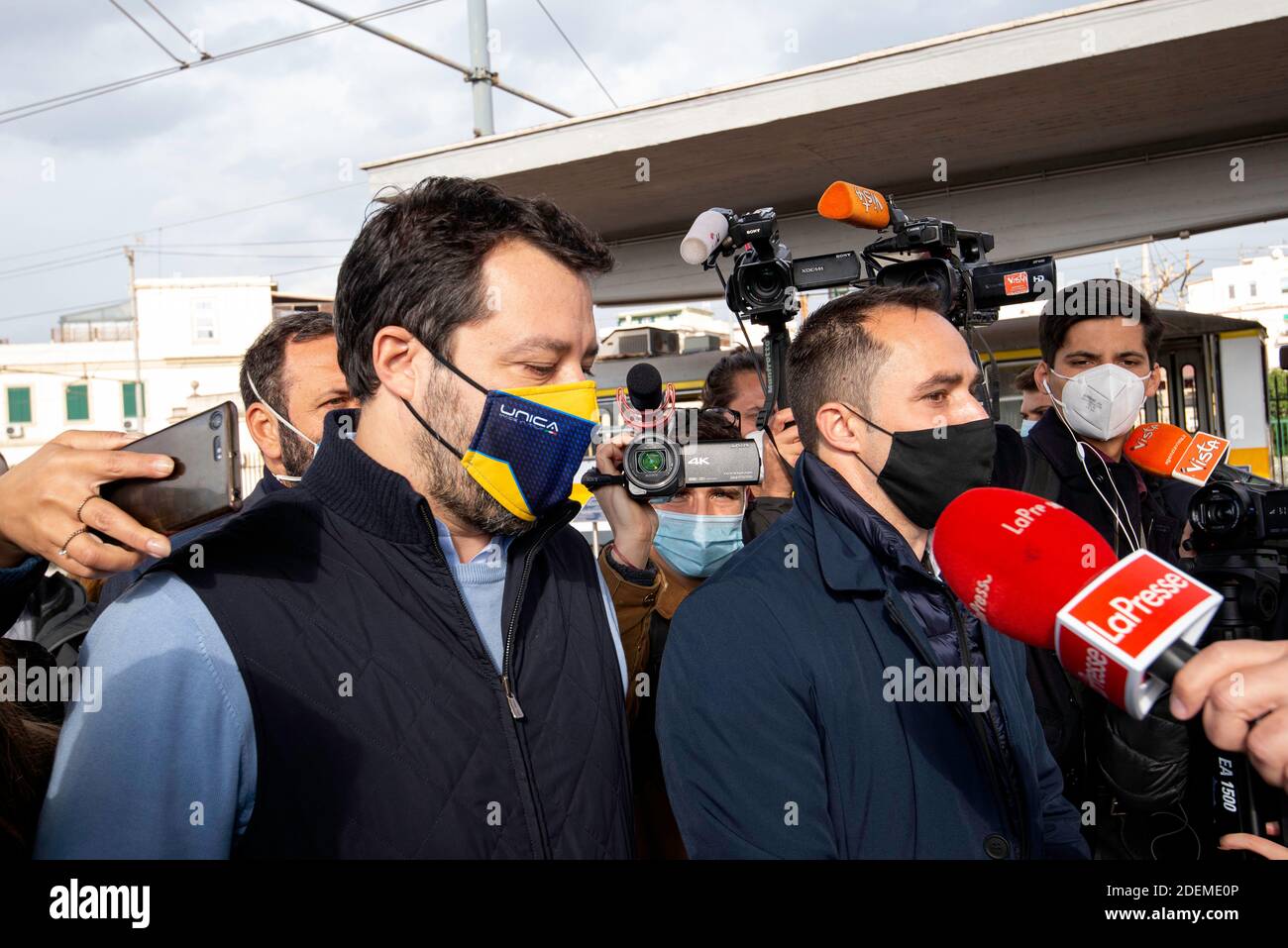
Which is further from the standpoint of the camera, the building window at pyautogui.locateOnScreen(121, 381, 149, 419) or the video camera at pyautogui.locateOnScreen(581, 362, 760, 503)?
the building window at pyautogui.locateOnScreen(121, 381, 149, 419)

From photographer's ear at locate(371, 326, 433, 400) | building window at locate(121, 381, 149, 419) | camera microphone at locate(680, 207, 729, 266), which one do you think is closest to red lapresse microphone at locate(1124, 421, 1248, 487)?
camera microphone at locate(680, 207, 729, 266)

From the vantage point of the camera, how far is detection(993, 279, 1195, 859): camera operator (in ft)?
8.69

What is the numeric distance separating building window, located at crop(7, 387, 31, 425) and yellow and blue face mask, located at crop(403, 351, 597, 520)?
4866 cm

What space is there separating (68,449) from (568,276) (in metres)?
0.98

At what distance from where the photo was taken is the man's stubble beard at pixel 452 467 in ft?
6.16

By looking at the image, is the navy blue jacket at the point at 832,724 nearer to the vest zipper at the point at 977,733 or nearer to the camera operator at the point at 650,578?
the vest zipper at the point at 977,733

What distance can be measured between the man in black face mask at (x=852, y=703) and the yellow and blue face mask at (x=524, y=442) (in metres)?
0.42

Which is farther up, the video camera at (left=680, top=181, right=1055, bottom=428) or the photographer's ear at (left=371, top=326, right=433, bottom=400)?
the video camera at (left=680, top=181, right=1055, bottom=428)

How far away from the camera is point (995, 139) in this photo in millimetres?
10602

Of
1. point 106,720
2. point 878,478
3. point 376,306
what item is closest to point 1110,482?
point 878,478

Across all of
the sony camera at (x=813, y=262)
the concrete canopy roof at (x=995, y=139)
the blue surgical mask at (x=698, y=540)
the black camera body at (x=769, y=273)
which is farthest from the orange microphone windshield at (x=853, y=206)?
the concrete canopy roof at (x=995, y=139)
